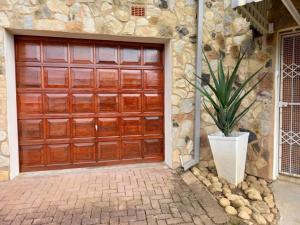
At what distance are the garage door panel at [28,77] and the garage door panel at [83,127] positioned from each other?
0.72 metres

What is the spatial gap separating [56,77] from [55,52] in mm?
351

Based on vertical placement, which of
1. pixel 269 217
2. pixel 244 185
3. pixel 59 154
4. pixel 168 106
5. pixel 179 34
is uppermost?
pixel 179 34

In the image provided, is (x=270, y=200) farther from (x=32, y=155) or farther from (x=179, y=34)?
(x=32, y=155)

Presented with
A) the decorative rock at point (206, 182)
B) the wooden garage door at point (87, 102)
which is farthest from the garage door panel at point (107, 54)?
the decorative rock at point (206, 182)

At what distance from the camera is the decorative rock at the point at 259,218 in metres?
2.18

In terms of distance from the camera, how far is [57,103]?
3.21 metres

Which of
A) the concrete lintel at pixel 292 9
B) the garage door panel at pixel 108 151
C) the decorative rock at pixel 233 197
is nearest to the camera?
the concrete lintel at pixel 292 9

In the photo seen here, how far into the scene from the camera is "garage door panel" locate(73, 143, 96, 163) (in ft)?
10.9

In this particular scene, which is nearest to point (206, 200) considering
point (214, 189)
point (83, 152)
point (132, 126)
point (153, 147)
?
point (214, 189)

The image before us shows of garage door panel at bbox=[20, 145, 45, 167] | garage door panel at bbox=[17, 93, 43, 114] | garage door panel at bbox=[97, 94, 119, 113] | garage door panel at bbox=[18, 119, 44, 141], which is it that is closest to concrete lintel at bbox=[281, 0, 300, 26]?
garage door panel at bbox=[97, 94, 119, 113]

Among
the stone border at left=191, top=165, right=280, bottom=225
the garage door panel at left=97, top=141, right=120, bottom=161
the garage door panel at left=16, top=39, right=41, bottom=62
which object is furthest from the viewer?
the garage door panel at left=97, top=141, right=120, bottom=161

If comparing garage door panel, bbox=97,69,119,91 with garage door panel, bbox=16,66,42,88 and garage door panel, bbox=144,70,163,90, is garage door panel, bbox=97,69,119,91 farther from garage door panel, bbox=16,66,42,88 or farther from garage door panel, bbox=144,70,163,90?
garage door panel, bbox=16,66,42,88

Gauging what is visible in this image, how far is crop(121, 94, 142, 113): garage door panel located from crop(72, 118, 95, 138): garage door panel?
0.52 metres

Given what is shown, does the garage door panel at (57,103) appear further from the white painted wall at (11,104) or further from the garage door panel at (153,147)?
the garage door panel at (153,147)
